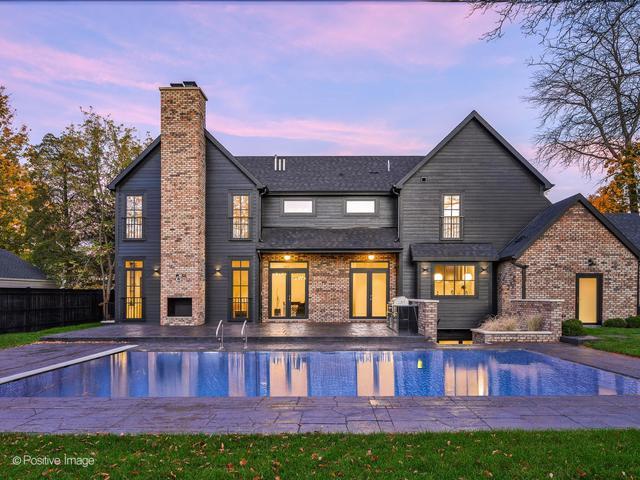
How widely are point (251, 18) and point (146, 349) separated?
390 inches

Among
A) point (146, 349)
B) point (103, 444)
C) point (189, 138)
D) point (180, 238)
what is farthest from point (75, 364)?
point (189, 138)

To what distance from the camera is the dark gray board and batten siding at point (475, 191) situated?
17.7 m

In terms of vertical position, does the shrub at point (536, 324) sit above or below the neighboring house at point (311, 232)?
below

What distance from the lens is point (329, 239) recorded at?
17.7m

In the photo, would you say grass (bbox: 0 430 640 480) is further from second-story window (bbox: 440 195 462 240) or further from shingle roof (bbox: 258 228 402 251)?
second-story window (bbox: 440 195 462 240)

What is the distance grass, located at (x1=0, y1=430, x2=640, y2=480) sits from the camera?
3.96 meters

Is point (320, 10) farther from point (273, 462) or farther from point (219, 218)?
point (219, 218)

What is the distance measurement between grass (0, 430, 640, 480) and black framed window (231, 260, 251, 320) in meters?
12.3

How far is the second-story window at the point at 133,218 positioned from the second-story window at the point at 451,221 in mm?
12972

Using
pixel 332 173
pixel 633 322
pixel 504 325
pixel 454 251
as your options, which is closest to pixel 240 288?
pixel 332 173

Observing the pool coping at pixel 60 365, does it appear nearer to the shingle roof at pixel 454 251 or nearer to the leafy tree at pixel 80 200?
the shingle roof at pixel 454 251

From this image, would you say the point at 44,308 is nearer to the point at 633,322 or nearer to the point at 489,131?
the point at 489,131

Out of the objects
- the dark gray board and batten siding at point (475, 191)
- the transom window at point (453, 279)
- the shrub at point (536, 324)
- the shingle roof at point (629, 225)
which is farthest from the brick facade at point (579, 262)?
the shingle roof at point (629, 225)

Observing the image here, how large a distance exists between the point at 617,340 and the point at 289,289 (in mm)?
11710
